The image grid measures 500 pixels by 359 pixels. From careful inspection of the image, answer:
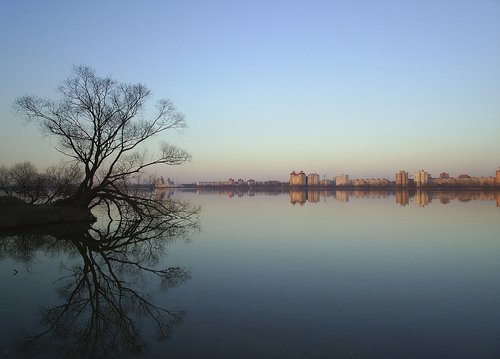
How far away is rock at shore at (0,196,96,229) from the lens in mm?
20062

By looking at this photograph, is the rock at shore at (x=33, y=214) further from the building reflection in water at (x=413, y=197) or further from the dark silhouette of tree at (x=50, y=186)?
the building reflection in water at (x=413, y=197)

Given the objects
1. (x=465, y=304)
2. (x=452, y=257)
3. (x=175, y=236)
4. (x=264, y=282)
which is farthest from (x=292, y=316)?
(x=175, y=236)

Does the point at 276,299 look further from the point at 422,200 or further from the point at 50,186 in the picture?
the point at 422,200

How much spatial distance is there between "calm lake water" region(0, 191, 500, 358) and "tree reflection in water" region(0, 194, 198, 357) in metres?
0.05

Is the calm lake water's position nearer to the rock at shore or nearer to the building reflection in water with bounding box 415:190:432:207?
the rock at shore

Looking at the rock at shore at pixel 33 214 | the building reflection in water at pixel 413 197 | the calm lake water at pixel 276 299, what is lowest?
the building reflection in water at pixel 413 197

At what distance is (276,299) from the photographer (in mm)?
8383

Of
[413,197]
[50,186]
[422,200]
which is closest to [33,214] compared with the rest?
[50,186]

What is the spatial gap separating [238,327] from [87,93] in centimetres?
2302

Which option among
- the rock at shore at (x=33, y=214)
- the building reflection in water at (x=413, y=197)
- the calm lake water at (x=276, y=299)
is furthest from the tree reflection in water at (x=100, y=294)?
the building reflection in water at (x=413, y=197)

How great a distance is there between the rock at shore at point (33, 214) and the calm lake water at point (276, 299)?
446cm

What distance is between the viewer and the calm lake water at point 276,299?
587 cm

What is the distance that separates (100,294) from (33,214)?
606 inches

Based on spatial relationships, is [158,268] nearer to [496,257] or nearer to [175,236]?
[175,236]
